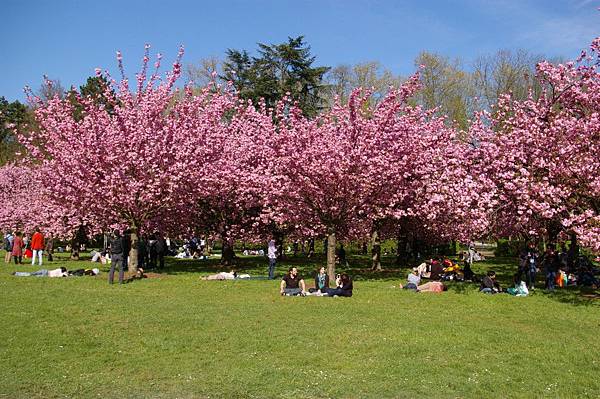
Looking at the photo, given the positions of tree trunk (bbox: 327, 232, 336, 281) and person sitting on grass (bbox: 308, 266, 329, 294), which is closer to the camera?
person sitting on grass (bbox: 308, 266, 329, 294)

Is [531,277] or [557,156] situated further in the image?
[531,277]

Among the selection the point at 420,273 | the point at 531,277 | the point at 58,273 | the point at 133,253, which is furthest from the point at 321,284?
the point at 58,273

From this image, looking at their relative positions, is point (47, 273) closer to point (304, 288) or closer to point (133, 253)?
point (133, 253)

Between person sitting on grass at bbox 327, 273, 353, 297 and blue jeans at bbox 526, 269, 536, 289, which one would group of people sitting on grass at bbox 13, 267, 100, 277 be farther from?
blue jeans at bbox 526, 269, 536, 289

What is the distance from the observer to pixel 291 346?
10.1 metres

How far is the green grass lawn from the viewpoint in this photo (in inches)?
311

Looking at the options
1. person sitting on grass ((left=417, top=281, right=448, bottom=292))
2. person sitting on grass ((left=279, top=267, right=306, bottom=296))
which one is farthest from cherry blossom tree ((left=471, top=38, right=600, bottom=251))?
person sitting on grass ((left=279, top=267, right=306, bottom=296))

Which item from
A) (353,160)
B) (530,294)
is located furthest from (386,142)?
(530,294)

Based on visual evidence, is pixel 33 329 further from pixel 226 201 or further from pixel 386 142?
pixel 226 201

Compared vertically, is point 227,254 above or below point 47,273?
above

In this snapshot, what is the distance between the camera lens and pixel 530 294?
18.4 meters

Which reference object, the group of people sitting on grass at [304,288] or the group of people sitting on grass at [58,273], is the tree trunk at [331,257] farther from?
the group of people sitting on grass at [58,273]

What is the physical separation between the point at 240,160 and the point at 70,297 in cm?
1167

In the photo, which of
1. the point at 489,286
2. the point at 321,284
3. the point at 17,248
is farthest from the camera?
the point at 17,248
